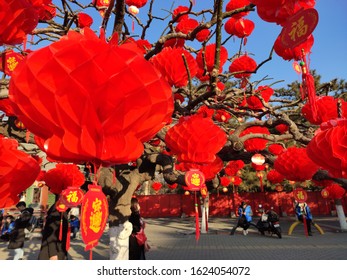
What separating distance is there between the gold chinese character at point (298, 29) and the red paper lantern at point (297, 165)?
315 cm

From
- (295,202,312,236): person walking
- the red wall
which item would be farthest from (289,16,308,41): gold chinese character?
A: the red wall

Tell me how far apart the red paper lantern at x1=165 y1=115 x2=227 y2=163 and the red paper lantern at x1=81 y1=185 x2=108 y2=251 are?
202cm

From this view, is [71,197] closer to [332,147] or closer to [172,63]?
[172,63]

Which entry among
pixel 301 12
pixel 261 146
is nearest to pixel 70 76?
pixel 301 12

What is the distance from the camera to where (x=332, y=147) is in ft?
8.38

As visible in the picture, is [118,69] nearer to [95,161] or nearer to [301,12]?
[95,161]

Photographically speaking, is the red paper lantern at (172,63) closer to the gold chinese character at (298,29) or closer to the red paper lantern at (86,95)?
the gold chinese character at (298,29)

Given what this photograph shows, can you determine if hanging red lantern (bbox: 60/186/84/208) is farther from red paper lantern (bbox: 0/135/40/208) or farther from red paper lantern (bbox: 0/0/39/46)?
red paper lantern (bbox: 0/0/39/46)

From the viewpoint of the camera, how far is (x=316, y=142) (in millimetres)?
2699

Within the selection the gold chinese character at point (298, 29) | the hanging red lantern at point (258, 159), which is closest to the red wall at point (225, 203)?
the hanging red lantern at point (258, 159)

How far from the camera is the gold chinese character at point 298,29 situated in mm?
1957

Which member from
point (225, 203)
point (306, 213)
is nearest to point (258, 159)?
point (306, 213)
